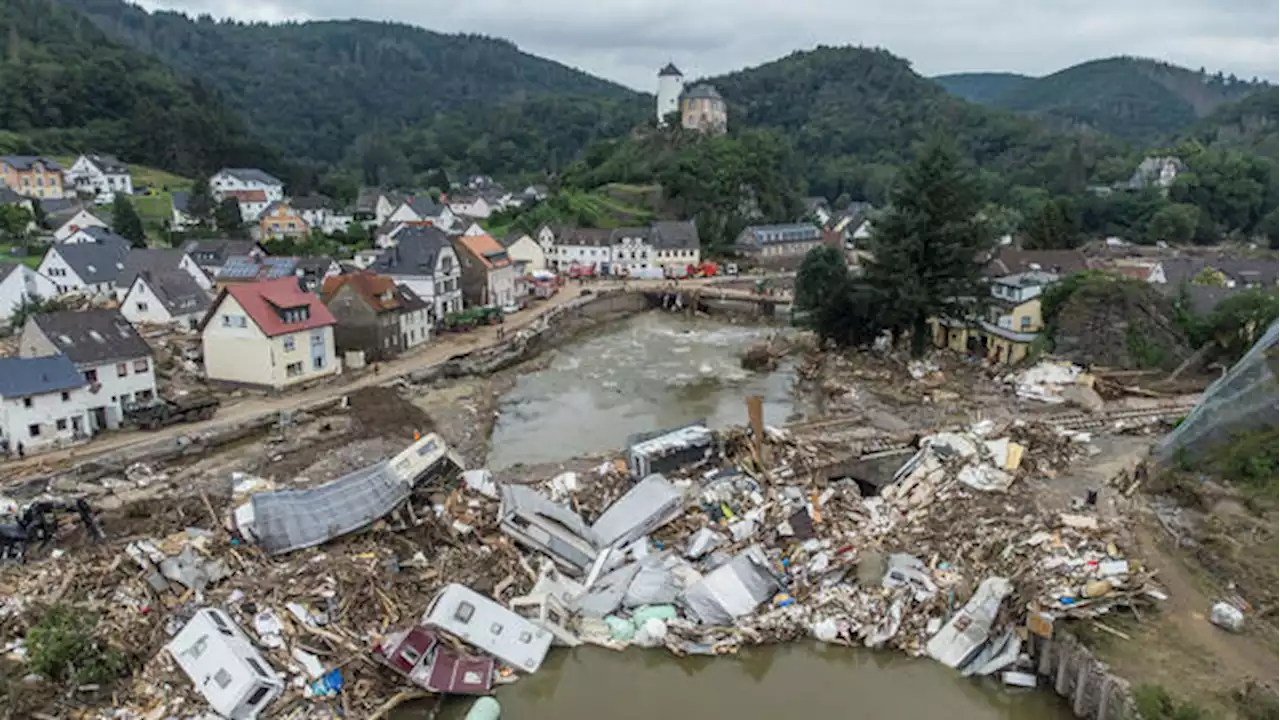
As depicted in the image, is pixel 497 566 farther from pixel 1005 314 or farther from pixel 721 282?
pixel 721 282

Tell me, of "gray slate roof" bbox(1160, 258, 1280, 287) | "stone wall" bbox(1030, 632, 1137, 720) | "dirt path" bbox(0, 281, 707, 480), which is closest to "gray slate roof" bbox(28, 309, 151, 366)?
"dirt path" bbox(0, 281, 707, 480)

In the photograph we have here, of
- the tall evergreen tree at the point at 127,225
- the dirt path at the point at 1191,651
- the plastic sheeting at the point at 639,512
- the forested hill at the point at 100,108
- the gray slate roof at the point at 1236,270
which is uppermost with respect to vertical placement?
the forested hill at the point at 100,108

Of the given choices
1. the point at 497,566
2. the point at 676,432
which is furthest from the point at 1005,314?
the point at 497,566

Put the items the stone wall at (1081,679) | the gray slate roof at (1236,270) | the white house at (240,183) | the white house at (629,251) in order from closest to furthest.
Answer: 1. the stone wall at (1081,679)
2. the gray slate roof at (1236,270)
3. the white house at (629,251)
4. the white house at (240,183)

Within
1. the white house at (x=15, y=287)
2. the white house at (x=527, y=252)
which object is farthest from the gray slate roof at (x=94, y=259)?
the white house at (x=527, y=252)

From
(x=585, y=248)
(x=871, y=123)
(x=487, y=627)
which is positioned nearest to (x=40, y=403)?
(x=487, y=627)

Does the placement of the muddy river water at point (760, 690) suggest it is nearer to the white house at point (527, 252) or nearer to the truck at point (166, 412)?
the truck at point (166, 412)
